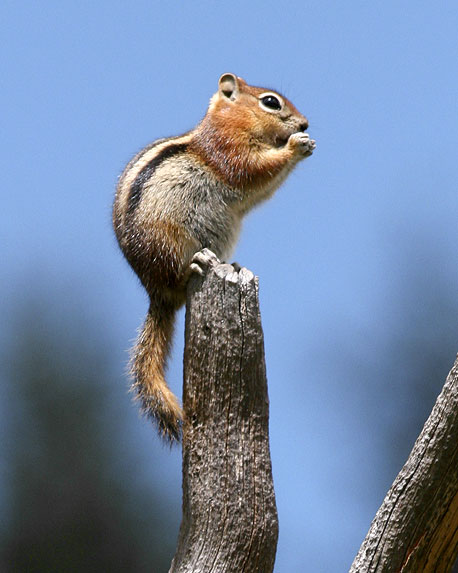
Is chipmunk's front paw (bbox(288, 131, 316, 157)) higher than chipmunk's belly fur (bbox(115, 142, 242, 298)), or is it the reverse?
chipmunk's front paw (bbox(288, 131, 316, 157))

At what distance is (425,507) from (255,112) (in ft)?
8.36

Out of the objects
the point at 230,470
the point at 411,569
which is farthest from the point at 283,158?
the point at 411,569

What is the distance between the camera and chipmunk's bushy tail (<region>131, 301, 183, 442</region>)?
185 inches

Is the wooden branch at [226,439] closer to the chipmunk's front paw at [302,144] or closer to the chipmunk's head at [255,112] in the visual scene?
the chipmunk's front paw at [302,144]

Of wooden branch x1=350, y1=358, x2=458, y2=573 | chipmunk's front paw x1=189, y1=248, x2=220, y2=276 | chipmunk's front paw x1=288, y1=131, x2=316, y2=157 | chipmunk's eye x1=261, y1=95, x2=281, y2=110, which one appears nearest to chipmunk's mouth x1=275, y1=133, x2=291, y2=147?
chipmunk's eye x1=261, y1=95, x2=281, y2=110

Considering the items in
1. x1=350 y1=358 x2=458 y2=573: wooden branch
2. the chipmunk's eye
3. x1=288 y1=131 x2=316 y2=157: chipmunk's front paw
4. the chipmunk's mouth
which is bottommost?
x1=350 y1=358 x2=458 y2=573: wooden branch

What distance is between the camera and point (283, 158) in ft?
17.3

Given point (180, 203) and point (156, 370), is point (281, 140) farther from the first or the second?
point (156, 370)

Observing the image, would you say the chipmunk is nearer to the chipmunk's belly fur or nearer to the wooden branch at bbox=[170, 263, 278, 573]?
the chipmunk's belly fur

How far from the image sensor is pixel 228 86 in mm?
5672

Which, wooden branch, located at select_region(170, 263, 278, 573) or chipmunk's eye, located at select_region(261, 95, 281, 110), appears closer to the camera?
wooden branch, located at select_region(170, 263, 278, 573)

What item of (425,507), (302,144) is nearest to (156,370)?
(302,144)

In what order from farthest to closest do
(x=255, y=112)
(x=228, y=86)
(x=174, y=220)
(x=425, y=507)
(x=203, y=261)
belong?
(x=228, y=86) < (x=255, y=112) < (x=174, y=220) < (x=203, y=261) < (x=425, y=507)

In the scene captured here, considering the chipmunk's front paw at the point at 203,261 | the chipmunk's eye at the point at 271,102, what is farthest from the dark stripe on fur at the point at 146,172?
the chipmunk's eye at the point at 271,102
